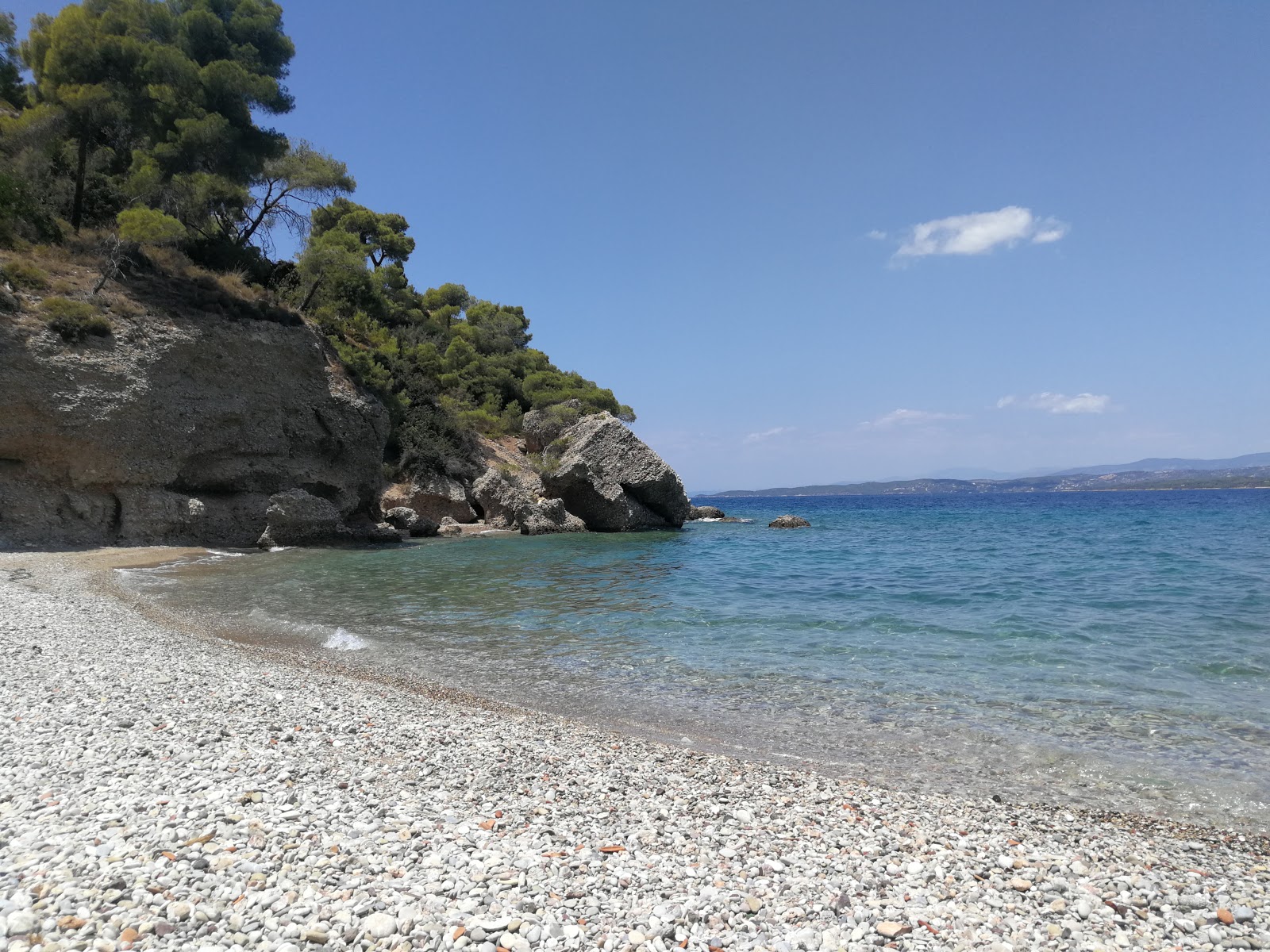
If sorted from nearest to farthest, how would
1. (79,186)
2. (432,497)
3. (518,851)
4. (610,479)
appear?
(518,851) < (79,186) < (610,479) < (432,497)

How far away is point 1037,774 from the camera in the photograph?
575 cm

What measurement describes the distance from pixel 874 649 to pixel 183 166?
100ft

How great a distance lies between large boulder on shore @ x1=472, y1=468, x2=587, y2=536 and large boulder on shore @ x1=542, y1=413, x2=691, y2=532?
0.98 meters

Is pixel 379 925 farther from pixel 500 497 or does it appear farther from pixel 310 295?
pixel 310 295

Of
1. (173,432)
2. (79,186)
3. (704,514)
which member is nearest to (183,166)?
(79,186)

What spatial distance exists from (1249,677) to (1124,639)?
80.3 inches

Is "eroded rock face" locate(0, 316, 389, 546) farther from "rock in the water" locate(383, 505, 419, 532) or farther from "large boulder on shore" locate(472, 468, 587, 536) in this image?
"large boulder on shore" locate(472, 468, 587, 536)

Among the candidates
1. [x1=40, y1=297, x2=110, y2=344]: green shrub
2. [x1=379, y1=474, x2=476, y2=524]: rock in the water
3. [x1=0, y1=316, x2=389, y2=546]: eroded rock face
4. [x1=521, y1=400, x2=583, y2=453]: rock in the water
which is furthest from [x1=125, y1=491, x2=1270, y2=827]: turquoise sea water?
[x1=521, y1=400, x2=583, y2=453]: rock in the water

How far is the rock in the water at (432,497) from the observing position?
113 ft

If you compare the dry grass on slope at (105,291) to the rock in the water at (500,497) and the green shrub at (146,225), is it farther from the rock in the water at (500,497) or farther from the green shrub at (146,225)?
the rock in the water at (500,497)

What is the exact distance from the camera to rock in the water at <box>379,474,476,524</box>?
34.4 meters

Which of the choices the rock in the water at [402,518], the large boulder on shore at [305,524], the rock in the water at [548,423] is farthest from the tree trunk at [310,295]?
the rock in the water at [548,423]

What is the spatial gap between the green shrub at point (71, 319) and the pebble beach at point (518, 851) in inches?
804

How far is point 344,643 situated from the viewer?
1070cm
